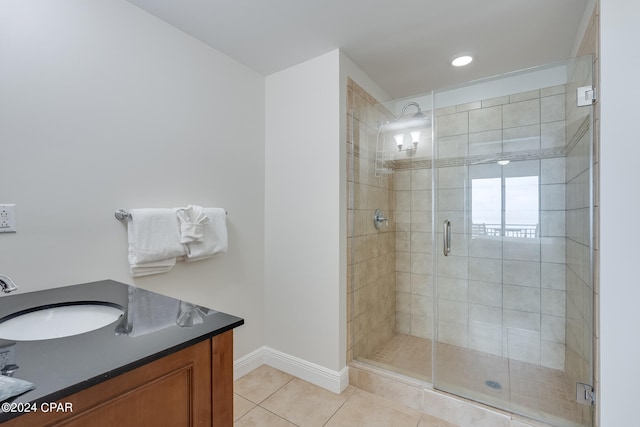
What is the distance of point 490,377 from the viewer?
6.63 feet

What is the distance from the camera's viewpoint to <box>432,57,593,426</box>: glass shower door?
183 cm

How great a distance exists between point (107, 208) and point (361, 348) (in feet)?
6.44

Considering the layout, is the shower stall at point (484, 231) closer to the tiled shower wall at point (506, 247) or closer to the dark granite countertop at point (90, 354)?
the tiled shower wall at point (506, 247)

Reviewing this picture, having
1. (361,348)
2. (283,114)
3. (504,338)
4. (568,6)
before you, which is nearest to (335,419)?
(361,348)

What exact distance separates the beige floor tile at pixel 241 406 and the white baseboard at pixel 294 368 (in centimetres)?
24

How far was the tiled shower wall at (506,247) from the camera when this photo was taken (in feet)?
6.74

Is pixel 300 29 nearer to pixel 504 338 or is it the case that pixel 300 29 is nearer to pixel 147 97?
pixel 147 97

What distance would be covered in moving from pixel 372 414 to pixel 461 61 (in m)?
2.60

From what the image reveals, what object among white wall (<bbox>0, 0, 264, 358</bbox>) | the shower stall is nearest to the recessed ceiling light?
the shower stall

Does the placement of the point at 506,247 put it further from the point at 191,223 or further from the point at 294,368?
the point at 191,223

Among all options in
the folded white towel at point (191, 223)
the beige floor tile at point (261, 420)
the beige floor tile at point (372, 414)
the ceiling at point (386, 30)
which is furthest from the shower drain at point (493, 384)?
the ceiling at point (386, 30)

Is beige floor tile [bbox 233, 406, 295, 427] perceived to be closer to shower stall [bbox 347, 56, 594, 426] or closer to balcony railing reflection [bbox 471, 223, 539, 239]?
shower stall [bbox 347, 56, 594, 426]

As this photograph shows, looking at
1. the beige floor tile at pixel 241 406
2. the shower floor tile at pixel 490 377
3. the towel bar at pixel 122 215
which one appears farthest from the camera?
the beige floor tile at pixel 241 406

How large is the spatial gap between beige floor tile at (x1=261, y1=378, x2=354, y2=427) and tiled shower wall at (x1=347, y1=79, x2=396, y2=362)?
0.95ft
